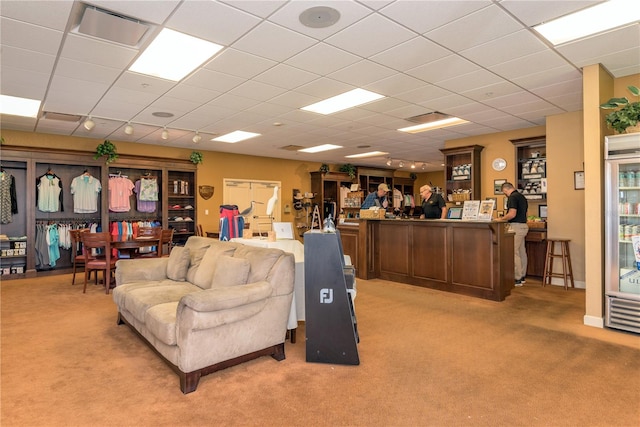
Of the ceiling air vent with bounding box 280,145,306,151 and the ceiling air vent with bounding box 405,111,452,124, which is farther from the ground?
the ceiling air vent with bounding box 280,145,306,151

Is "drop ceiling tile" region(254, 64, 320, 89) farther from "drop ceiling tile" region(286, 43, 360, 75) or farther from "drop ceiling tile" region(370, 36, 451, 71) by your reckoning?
"drop ceiling tile" region(370, 36, 451, 71)

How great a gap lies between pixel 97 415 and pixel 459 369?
249 cm

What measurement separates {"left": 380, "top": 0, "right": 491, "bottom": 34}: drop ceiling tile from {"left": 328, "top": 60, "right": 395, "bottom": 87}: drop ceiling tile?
830 millimetres

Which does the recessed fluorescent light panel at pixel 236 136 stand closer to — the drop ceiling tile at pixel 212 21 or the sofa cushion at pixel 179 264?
the sofa cushion at pixel 179 264

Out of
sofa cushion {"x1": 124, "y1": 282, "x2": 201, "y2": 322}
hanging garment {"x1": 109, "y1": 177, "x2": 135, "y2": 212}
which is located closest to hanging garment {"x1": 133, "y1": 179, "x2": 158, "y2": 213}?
hanging garment {"x1": 109, "y1": 177, "x2": 135, "y2": 212}

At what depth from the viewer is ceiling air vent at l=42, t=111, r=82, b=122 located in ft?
18.2

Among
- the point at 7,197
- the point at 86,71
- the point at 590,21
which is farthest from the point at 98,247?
the point at 590,21

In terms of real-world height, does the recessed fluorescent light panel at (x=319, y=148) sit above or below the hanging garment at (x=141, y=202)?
above

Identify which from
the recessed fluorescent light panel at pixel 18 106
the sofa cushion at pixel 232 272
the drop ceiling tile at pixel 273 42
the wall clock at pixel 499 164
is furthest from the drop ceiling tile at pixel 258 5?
the wall clock at pixel 499 164

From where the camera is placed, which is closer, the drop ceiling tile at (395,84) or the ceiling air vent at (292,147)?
the drop ceiling tile at (395,84)

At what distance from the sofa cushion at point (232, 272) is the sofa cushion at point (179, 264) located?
86 centimetres

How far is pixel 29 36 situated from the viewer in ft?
10.1

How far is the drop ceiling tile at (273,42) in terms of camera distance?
3.05m

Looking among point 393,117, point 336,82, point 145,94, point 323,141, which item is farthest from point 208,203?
point 336,82
